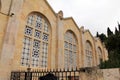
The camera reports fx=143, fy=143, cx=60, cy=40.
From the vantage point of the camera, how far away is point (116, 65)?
6.81 m

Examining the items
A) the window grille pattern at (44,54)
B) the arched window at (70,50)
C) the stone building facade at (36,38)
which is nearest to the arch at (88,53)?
the stone building facade at (36,38)

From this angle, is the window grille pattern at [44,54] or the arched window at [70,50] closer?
the window grille pattern at [44,54]

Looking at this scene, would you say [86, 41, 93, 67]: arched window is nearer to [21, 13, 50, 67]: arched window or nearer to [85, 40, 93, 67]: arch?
[85, 40, 93, 67]: arch

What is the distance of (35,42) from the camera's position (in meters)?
15.1

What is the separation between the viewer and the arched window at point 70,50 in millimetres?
18763

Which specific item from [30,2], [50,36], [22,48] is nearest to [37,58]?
[22,48]

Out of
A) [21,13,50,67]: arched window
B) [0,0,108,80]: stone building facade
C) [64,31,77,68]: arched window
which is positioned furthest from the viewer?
[64,31,77,68]: arched window

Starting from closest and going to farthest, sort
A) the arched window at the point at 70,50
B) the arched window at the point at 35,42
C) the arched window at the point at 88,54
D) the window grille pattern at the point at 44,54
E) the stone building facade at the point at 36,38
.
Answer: the stone building facade at the point at 36,38
the arched window at the point at 35,42
the window grille pattern at the point at 44,54
the arched window at the point at 70,50
the arched window at the point at 88,54

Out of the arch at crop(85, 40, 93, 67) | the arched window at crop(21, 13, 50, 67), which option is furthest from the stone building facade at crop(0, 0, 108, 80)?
the arch at crop(85, 40, 93, 67)

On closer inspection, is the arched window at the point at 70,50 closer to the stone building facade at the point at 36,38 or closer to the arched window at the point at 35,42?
the stone building facade at the point at 36,38

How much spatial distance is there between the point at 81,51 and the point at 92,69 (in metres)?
15.8

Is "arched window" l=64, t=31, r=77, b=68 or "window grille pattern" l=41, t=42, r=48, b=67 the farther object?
"arched window" l=64, t=31, r=77, b=68

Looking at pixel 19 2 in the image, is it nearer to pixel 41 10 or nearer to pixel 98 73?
pixel 41 10

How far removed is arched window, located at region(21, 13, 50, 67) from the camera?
Result: 14008mm
